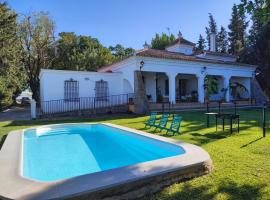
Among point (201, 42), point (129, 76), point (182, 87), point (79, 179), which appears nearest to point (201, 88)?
point (182, 87)

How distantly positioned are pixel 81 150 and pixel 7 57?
62.5ft

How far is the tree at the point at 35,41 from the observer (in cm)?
3105

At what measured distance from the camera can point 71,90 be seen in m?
20.9

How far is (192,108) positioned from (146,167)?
17.6 metres

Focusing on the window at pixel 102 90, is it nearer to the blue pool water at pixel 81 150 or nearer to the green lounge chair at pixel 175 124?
the blue pool water at pixel 81 150

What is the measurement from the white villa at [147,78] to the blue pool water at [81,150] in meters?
7.07

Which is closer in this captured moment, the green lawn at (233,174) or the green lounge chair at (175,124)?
the green lawn at (233,174)

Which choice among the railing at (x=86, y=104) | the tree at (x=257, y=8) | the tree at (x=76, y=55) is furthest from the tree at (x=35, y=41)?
the tree at (x=257, y=8)

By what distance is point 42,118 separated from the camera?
18266mm

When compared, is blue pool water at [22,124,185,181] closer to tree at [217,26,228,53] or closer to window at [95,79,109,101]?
window at [95,79,109,101]

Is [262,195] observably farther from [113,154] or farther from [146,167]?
[113,154]

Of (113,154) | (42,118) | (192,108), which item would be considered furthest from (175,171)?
(192,108)

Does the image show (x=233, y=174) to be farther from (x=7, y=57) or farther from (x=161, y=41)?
(x=161, y=41)

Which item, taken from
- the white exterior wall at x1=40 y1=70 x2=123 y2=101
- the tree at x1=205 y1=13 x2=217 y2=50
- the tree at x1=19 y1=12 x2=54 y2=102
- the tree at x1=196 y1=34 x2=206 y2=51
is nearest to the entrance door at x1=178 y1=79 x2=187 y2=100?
the white exterior wall at x1=40 y1=70 x2=123 y2=101
